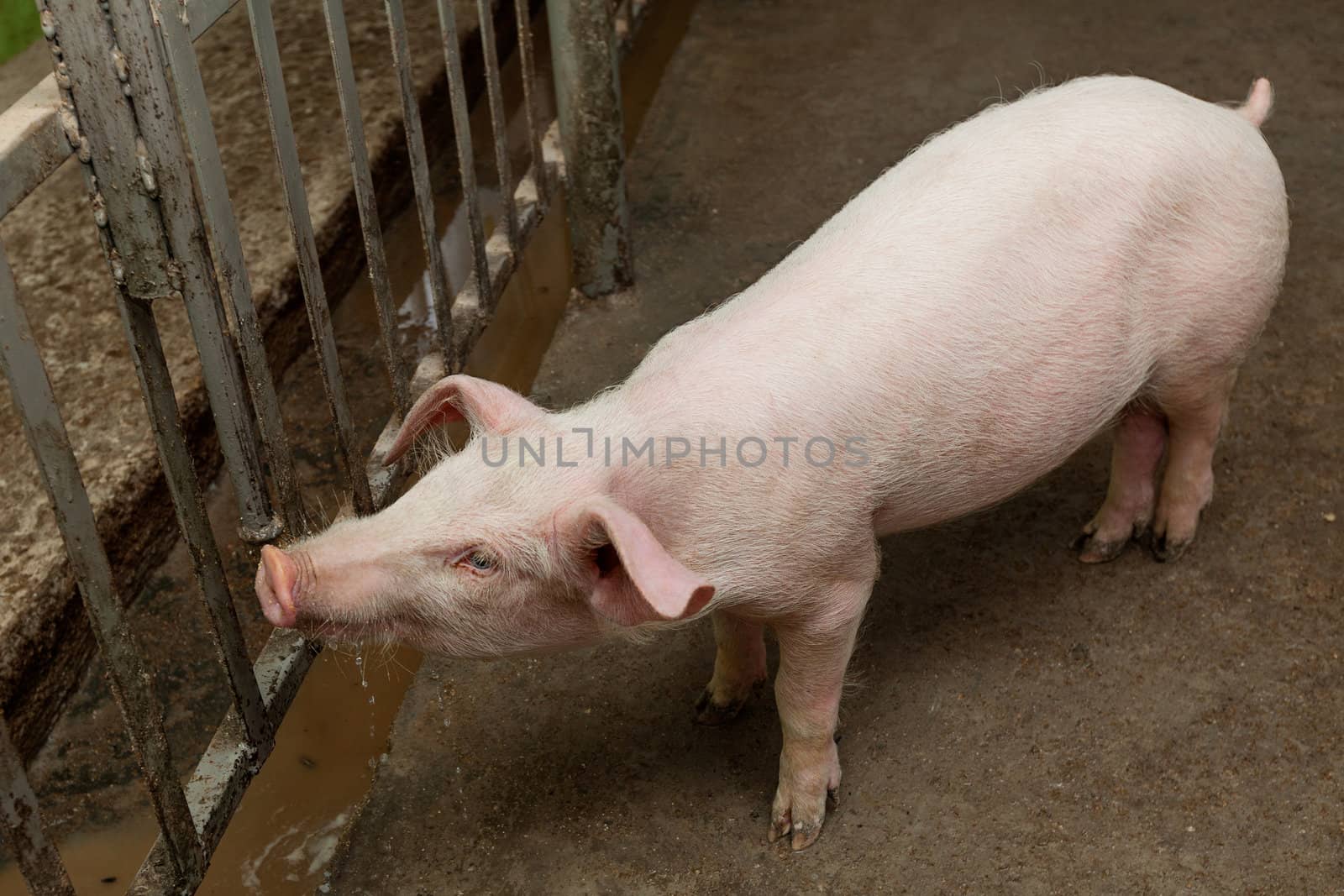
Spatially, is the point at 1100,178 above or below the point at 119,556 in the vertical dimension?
above

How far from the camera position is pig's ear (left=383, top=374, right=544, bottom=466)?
222 cm

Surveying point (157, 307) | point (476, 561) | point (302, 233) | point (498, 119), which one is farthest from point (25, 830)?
point (157, 307)

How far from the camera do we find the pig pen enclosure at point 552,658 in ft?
6.79

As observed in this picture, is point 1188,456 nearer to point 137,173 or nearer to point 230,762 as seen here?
point 230,762

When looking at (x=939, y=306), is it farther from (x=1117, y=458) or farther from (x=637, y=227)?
(x=637, y=227)

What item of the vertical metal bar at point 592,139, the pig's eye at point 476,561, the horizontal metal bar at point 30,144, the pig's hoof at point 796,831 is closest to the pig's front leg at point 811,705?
the pig's hoof at point 796,831

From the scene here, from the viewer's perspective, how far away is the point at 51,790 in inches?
114

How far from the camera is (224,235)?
→ 2.18m

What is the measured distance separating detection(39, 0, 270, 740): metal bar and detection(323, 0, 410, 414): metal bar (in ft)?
2.04

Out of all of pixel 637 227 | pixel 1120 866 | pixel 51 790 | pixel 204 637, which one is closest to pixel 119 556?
pixel 204 637

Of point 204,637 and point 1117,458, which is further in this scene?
point 204,637

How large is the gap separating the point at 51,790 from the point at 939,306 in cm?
212

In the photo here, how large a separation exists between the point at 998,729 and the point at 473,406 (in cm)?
130

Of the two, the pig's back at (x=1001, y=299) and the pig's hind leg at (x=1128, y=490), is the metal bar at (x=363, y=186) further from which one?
the pig's hind leg at (x=1128, y=490)
